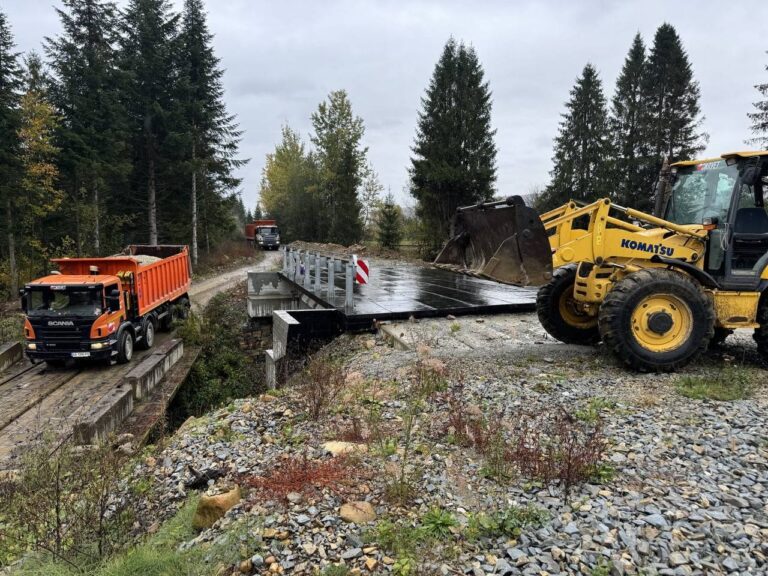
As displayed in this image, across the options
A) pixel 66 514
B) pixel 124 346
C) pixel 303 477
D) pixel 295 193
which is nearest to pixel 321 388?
pixel 303 477

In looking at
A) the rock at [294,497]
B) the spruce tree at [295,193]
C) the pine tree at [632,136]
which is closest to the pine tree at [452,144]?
the pine tree at [632,136]

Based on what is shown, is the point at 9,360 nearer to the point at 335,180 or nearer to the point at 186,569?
the point at 186,569

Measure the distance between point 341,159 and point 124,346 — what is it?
96.6 feet

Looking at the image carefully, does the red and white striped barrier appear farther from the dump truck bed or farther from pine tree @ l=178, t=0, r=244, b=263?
pine tree @ l=178, t=0, r=244, b=263

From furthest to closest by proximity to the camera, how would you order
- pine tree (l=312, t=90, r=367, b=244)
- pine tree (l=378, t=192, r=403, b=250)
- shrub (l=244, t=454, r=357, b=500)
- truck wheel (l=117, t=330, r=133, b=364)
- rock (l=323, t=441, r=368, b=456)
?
1. pine tree (l=312, t=90, r=367, b=244)
2. pine tree (l=378, t=192, r=403, b=250)
3. truck wheel (l=117, t=330, r=133, b=364)
4. rock (l=323, t=441, r=368, b=456)
5. shrub (l=244, t=454, r=357, b=500)

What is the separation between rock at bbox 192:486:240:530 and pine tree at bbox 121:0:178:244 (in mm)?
24877

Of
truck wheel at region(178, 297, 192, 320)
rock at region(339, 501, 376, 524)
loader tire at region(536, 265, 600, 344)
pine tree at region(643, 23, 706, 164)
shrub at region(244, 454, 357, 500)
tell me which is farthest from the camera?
pine tree at region(643, 23, 706, 164)

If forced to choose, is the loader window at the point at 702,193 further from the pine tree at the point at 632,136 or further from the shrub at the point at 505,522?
the pine tree at the point at 632,136

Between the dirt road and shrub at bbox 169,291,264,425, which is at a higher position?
the dirt road

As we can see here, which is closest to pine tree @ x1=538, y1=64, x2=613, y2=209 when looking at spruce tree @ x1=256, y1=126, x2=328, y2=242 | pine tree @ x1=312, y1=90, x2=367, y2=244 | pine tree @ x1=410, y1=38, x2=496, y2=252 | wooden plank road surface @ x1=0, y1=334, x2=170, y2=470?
pine tree @ x1=410, y1=38, x2=496, y2=252

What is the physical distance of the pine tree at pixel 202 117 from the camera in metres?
27.2

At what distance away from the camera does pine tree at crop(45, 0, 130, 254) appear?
21.0 metres

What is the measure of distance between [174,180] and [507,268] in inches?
1006

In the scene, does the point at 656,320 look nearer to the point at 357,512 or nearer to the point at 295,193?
the point at 357,512
